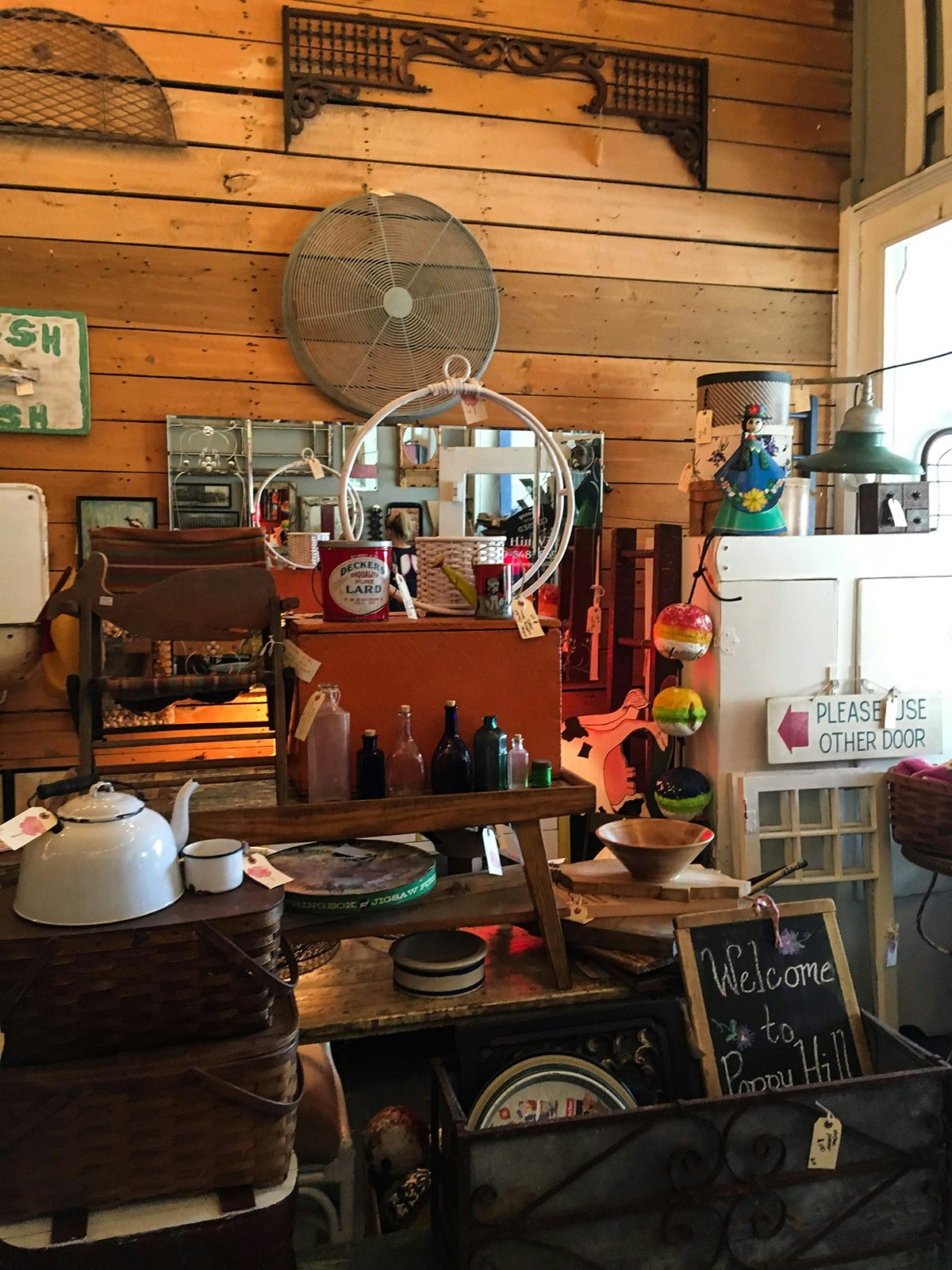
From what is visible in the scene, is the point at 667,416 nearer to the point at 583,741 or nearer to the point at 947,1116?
the point at 583,741

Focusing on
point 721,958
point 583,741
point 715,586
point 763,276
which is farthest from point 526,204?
point 721,958

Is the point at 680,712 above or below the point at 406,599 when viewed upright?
below

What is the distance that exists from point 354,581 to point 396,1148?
1.05m

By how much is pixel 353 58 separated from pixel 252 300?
727 mm

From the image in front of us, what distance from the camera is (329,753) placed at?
5.33 ft

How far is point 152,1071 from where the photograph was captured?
51.6 inches

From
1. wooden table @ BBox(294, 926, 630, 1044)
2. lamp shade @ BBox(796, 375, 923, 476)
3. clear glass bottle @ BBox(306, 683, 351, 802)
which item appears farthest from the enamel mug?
lamp shade @ BBox(796, 375, 923, 476)

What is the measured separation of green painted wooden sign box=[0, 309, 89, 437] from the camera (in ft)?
8.70

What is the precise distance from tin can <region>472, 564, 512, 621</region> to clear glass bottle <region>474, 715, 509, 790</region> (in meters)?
0.17

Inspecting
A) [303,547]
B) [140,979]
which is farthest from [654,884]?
[303,547]

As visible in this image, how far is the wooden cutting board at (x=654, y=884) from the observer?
6.13ft

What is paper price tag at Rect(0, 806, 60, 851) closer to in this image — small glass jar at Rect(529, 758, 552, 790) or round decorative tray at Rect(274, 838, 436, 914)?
round decorative tray at Rect(274, 838, 436, 914)

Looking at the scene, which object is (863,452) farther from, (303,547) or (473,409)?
(303,547)

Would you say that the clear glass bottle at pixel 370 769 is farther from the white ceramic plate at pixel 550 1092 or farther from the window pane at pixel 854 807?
the window pane at pixel 854 807
